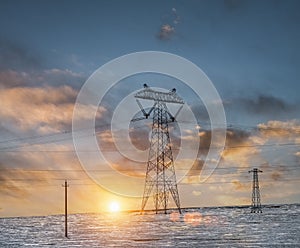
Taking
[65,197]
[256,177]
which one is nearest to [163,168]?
[65,197]

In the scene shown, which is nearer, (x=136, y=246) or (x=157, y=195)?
(x=136, y=246)

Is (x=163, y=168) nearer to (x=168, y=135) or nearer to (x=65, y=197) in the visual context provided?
(x=168, y=135)

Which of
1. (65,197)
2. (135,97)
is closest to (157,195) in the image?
(135,97)

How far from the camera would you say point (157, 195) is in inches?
4884

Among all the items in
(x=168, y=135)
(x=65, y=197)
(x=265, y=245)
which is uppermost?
(x=168, y=135)

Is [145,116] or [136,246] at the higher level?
[145,116]

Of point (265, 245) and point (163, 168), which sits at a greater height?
point (163, 168)

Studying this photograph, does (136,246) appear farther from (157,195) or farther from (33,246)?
(157,195)

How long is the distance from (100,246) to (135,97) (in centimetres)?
4767

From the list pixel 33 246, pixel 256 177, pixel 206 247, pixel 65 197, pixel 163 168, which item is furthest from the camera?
pixel 256 177

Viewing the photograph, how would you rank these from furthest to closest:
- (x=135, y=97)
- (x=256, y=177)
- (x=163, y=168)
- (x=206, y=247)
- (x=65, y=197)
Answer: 1. (x=256, y=177)
2. (x=163, y=168)
3. (x=135, y=97)
4. (x=65, y=197)
5. (x=206, y=247)

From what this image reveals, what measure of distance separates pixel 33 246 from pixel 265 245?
2887 cm

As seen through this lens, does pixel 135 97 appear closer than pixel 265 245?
No

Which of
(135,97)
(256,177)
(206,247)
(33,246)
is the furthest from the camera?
(256,177)
